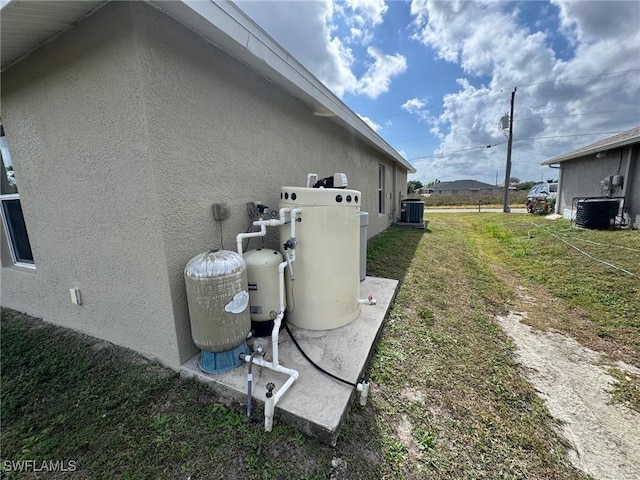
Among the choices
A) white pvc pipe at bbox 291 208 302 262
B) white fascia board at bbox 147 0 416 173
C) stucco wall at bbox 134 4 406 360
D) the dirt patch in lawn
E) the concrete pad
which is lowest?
the dirt patch in lawn

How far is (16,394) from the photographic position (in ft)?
6.46

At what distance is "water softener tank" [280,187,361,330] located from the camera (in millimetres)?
2338

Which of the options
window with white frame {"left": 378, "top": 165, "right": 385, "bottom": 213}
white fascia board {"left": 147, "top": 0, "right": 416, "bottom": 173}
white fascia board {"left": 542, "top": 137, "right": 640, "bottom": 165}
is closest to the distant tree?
white fascia board {"left": 542, "top": 137, "right": 640, "bottom": 165}

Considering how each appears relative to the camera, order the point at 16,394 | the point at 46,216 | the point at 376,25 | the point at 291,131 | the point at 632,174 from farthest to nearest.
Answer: the point at 632,174, the point at 376,25, the point at 291,131, the point at 46,216, the point at 16,394

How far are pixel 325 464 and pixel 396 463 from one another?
1.34 feet

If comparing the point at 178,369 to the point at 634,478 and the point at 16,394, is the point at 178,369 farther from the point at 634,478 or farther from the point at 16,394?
the point at 634,478

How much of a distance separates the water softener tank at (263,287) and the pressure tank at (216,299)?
320mm

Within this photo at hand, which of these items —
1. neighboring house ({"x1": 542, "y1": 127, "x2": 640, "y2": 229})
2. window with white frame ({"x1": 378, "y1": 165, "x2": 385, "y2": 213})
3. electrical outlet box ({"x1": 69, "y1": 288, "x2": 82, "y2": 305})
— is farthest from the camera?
window with white frame ({"x1": 378, "y1": 165, "x2": 385, "y2": 213})

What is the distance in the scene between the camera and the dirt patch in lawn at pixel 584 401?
156 cm

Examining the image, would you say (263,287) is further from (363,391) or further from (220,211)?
(363,391)

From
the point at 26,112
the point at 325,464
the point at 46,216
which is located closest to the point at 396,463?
the point at 325,464

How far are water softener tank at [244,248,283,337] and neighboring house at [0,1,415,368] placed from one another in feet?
1.34

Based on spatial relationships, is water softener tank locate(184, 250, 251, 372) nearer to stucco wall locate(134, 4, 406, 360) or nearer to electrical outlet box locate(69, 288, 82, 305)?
stucco wall locate(134, 4, 406, 360)

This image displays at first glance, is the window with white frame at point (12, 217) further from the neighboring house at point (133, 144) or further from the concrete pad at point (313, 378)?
the concrete pad at point (313, 378)
